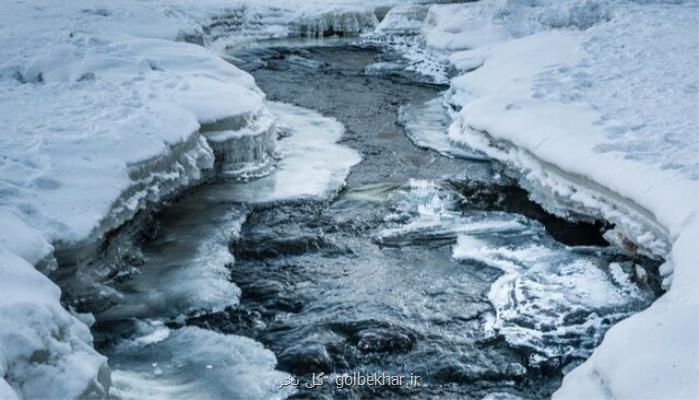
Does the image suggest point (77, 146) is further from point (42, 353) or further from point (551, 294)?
point (551, 294)

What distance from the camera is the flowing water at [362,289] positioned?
5062 mm

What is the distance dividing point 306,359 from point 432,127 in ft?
22.7

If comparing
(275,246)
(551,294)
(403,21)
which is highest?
(551,294)

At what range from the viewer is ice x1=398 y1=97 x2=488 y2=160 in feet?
33.4

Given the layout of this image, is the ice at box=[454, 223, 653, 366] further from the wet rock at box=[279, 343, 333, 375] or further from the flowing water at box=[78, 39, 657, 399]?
the wet rock at box=[279, 343, 333, 375]

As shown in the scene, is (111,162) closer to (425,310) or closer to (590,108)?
(425,310)

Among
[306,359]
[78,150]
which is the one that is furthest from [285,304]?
[78,150]

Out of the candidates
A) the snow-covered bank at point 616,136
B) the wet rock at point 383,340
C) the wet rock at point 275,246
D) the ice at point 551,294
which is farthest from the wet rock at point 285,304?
the snow-covered bank at point 616,136

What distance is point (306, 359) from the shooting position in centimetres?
520

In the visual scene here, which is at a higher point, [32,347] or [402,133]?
[32,347]

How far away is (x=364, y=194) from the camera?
28.4ft

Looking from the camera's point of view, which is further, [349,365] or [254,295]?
[254,295]

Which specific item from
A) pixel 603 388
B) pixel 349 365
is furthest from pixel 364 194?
pixel 603 388

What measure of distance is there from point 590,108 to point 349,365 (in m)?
5.31
